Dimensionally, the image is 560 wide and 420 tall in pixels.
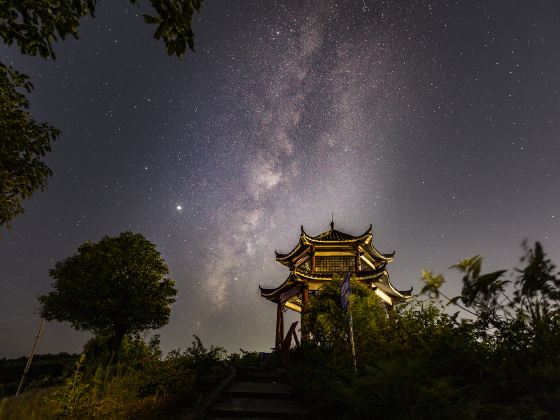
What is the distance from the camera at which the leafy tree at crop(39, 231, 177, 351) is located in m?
17.5

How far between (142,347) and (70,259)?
7.54 m

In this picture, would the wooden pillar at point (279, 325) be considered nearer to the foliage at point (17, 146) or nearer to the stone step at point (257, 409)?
the stone step at point (257, 409)

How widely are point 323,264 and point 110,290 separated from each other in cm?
1365

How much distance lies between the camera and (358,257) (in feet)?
66.6

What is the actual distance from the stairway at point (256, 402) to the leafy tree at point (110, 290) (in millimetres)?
12223

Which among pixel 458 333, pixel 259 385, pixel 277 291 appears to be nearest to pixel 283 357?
pixel 259 385

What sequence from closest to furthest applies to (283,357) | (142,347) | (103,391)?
(103,391), (283,357), (142,347)

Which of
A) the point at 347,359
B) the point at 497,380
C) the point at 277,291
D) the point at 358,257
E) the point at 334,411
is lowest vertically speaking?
the point at 334,411

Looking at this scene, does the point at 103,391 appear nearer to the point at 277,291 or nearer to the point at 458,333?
the point at 458,333

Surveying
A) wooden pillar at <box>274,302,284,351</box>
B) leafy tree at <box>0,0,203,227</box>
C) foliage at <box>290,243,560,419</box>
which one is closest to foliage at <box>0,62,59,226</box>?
leafy tree at <box>0,0,203,227</box>

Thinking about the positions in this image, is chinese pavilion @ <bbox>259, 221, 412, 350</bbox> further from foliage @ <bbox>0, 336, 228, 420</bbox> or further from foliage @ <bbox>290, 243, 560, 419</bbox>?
foliage @ <bbox>290, 243, 560, 419</bbox>

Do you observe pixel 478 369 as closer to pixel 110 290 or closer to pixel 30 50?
pixel 30 50

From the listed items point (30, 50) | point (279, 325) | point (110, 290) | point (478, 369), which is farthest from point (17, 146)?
point (279, 325)

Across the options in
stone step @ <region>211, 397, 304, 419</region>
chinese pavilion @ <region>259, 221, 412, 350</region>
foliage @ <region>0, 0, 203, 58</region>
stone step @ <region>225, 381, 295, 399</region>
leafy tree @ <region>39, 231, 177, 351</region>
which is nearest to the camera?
foliage @ <region>0, 0, 203, 58</region>
